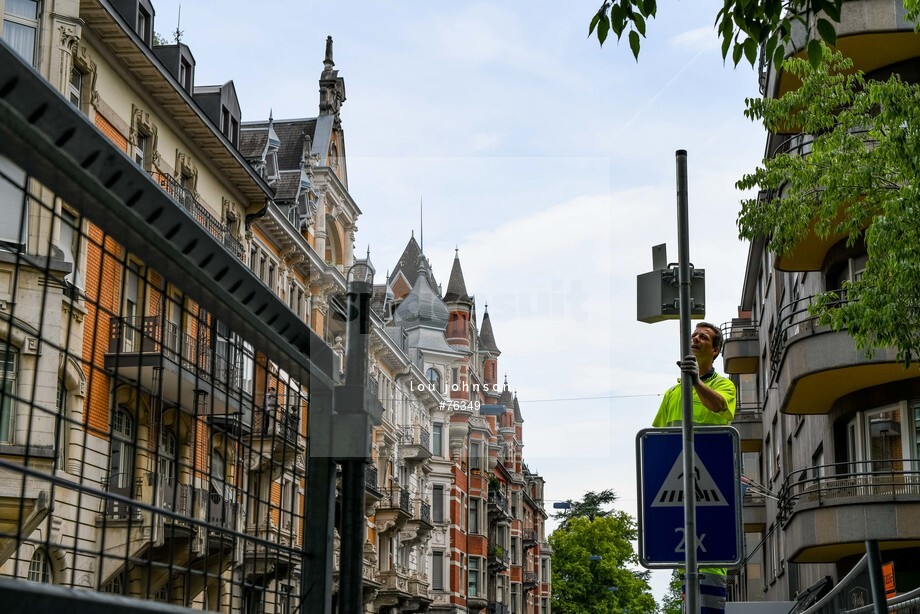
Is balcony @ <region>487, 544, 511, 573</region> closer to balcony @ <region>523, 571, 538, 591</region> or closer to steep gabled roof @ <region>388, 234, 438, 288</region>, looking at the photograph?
steep gabled roof @ <region>388, 234, 438, 288</region>

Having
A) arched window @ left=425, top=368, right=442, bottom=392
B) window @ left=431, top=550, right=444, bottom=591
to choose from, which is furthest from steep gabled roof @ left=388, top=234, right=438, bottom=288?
window @ left=431, top=550, right=444, bottom=591

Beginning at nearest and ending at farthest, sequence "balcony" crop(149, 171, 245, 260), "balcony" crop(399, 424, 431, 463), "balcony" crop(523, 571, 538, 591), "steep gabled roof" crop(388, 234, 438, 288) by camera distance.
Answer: "balcony" crop(149, 171, 245, 260)
"balcony" crop(399, 424, 431, 463)
"steep gabled roof" crop(388, 234, 438, 288)
"balcony" crop(523, 571, 538, 591)

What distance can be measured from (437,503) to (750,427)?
1157 inches

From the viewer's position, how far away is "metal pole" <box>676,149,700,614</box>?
7254 mm

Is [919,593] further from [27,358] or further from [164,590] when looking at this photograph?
[27,358]

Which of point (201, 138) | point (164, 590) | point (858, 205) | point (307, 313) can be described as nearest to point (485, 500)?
point (307, 313)

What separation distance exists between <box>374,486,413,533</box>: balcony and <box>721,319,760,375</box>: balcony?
1646 cm

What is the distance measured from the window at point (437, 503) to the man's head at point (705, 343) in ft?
197

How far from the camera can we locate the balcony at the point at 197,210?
27.0 m

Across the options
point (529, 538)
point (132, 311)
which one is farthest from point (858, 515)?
point (529, 538)

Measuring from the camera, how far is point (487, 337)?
314 feet

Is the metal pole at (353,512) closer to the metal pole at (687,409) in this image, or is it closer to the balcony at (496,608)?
the metal pole at (687,409)

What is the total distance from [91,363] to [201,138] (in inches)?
1076

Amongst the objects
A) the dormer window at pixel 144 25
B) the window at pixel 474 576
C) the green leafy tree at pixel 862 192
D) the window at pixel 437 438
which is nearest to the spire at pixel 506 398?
the window at pixel 474 576
